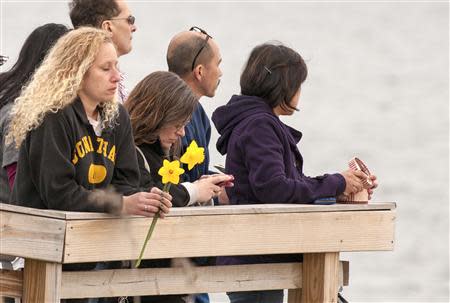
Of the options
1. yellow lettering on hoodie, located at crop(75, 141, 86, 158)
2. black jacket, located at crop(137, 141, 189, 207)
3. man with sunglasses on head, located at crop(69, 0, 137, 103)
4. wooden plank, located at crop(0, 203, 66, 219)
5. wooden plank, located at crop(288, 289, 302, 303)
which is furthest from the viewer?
man with sunglasses on head, located at crop(69, 0, 137, 103)

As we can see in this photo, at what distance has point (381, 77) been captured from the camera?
112ft

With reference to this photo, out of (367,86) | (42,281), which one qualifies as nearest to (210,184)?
(42,281)

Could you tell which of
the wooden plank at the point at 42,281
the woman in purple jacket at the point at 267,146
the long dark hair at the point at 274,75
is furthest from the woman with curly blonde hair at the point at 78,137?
the long dark hair at the point at 274,75

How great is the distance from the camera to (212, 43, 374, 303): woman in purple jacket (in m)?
6.34

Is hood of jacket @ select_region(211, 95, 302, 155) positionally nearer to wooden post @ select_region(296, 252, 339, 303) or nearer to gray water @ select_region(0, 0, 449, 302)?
wooden post @ select_region(296, 252, 339, 303)

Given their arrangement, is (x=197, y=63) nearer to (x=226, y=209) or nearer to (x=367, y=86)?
(x=226, y=209)

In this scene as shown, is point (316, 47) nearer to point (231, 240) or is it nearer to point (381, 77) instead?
point (381, 77)

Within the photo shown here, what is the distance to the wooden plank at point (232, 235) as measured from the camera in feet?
18.2

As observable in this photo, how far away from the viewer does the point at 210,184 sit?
20.2 feet

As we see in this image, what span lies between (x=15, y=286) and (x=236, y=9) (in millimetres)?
39909

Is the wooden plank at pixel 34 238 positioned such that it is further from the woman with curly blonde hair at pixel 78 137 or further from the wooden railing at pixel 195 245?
the woman with curly blonde hair at pixel 78 137

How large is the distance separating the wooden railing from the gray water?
4269 millimetres

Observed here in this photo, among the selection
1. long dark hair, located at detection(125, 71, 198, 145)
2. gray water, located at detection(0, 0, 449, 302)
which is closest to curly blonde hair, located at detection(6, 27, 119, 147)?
long dark hair, located at detection(125, 71, 198, 145)

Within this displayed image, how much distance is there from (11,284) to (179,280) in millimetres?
616
